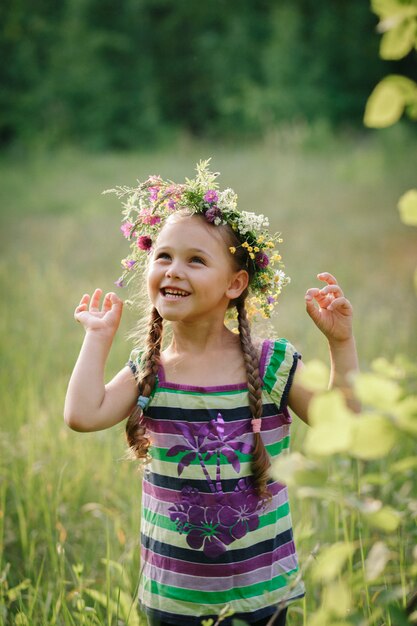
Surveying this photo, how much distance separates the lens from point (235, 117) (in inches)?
822

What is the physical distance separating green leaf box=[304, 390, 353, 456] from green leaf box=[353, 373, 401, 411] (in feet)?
0.10

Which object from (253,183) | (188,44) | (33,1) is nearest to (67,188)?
(253,183)

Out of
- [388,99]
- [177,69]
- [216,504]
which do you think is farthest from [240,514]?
[177,69]

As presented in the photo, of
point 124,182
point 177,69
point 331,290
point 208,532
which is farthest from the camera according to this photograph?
point 177,69

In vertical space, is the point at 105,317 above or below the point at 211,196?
below

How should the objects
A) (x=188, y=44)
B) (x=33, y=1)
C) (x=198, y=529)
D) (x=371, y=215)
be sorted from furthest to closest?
1. (x=188, y=44)
2. (x=33, y=1)
3. (x=371, y=215)
4. (x=198, y=529)

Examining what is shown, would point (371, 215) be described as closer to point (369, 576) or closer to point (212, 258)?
point (212, 258)

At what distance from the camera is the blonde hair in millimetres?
1655

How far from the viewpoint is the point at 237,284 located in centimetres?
186

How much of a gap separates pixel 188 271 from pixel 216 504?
540mm

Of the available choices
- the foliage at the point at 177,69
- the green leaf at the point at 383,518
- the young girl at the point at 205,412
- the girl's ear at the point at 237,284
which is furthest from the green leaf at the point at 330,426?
the foliage at the point at 177,69

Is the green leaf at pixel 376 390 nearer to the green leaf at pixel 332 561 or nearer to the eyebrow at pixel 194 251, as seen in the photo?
the green leaf at pixel 332 561

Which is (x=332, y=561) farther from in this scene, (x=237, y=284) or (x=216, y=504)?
(x=237, y=284)

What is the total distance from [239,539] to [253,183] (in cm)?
993
